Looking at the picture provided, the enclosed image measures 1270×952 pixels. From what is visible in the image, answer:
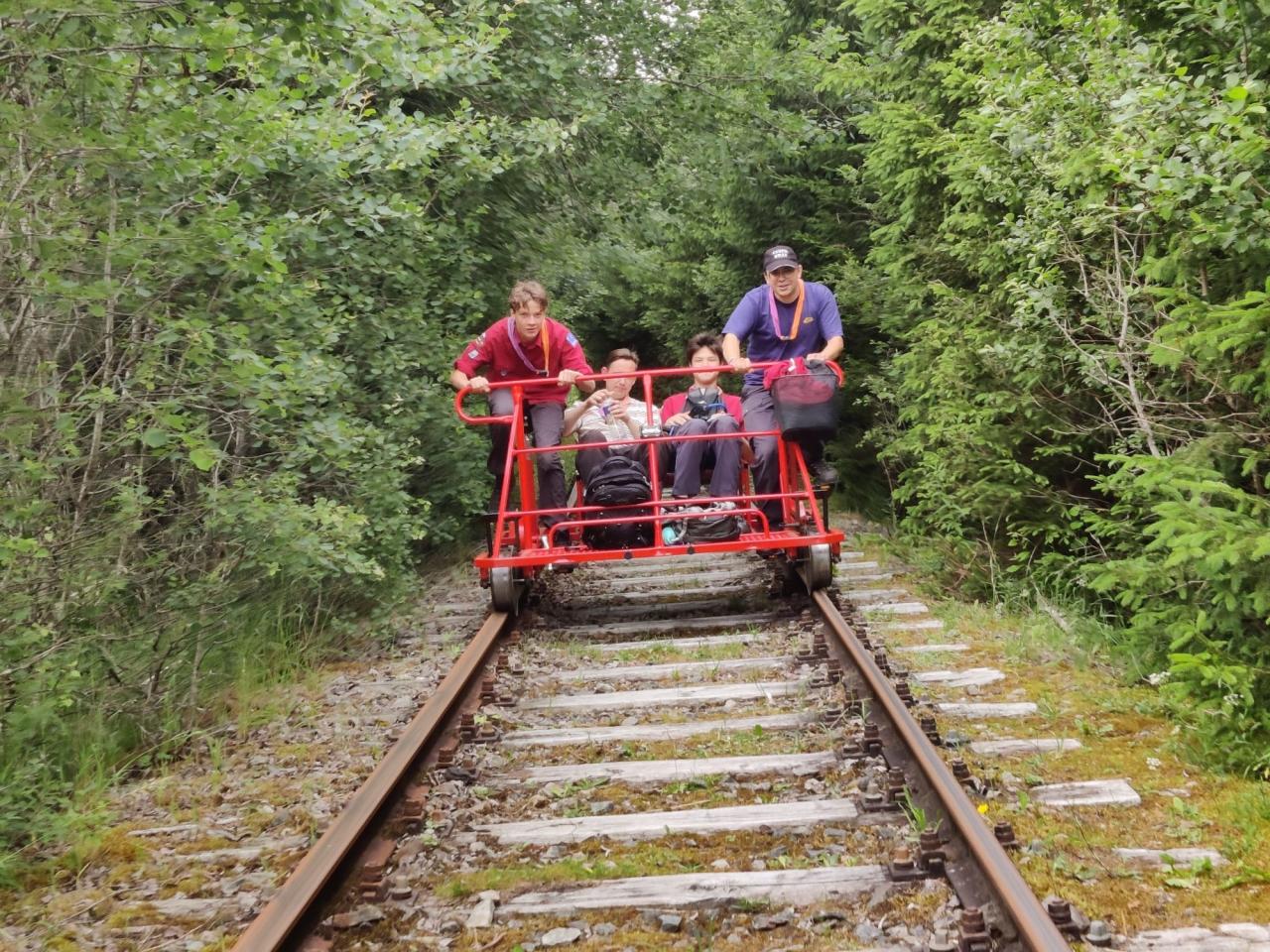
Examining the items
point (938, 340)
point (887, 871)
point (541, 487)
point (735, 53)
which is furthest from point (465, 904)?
point (735, 53)

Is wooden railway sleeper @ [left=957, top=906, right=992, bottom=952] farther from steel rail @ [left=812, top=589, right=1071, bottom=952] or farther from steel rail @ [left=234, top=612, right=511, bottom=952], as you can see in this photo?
steel rail @ [left=234, top=612, right=511, bottom=952]

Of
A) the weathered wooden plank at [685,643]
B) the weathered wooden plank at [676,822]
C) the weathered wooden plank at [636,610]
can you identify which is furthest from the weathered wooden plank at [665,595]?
the weathered wooden plank at [676,822]

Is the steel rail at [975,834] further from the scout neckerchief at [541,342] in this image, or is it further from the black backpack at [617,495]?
the scout neckerchief at [541,342]

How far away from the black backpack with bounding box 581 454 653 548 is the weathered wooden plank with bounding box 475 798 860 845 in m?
3.06

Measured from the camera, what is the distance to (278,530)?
5336mm

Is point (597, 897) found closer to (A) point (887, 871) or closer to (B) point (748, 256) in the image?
(A) point (887, 871)

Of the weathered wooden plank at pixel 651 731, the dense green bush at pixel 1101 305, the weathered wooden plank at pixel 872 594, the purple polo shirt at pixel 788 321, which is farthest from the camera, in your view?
the purple polo shirt at pixel 788 321

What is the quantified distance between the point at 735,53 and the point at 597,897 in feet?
36.4

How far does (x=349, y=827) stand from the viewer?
11.2ft

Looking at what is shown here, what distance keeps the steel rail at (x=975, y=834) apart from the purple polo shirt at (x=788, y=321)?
9.62ft

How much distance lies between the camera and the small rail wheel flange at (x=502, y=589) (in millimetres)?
6672

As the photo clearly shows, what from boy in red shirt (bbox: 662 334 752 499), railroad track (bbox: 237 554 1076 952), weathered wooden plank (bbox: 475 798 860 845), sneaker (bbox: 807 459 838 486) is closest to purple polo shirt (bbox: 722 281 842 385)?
boy in red shirt (bbox: 662 334 752 499)

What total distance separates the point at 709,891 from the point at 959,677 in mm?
2472

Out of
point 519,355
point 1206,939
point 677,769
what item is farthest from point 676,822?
point 519,355
